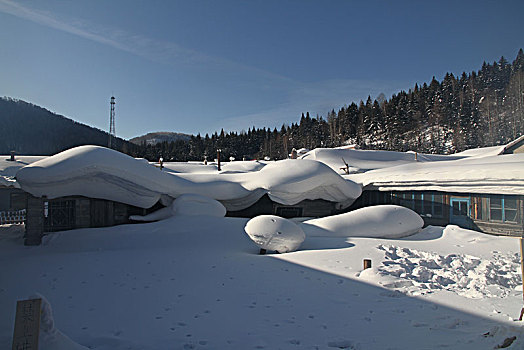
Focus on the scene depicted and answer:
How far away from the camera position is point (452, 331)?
142 inches

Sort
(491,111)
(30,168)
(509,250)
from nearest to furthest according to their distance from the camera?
(509,250)
(30,168)
(491,111)

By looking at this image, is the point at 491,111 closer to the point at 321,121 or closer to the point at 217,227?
the point at 321,121

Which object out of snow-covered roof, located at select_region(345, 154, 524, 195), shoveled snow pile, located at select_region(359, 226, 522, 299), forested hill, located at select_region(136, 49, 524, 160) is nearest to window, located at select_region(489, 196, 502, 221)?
snow-covered roof, located at select_region(345, 154, 524, 195)

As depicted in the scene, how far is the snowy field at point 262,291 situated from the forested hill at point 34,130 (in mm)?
20682

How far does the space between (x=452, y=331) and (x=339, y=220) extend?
636 cm

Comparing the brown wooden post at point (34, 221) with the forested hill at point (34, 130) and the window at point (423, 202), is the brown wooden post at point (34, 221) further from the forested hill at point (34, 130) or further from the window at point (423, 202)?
the forested hill at point (34, 130)

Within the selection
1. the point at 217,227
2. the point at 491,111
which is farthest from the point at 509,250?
the point at 491,111

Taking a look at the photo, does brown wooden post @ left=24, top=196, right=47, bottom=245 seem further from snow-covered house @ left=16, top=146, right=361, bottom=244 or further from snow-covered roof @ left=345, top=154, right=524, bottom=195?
snow-covered roof @ left=345, top=154, right=524, bottom=195

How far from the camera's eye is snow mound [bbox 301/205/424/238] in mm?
9627

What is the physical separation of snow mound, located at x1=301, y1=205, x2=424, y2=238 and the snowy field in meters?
0.89

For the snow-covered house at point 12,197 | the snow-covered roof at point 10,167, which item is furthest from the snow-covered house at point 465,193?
the snow-covered house at point 12,197

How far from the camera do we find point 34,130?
30.0m

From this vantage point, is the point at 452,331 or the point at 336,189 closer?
the point at 452,331

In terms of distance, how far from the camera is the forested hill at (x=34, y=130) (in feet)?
80.4
